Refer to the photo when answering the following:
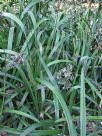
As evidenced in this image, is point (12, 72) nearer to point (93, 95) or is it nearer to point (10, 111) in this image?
point (10, 111)

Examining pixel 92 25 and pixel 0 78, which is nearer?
pixel 0 78

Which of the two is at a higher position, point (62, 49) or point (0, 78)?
point (62, 49)

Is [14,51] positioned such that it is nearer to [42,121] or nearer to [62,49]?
[62,49]

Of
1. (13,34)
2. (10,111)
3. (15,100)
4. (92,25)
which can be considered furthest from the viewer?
(92,25)

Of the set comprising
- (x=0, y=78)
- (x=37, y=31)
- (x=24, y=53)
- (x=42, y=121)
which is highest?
(x=37, y=31)

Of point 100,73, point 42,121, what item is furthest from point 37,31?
point 42,121

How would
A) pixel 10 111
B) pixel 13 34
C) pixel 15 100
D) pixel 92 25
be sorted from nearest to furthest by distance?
pixel 10 111 < pixel 15 100 < pixel 13 34 < pixel 92 25

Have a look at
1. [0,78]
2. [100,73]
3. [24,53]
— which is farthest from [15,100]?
[100,73]
